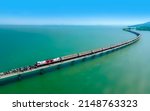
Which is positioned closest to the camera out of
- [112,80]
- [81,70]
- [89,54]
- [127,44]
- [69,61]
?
[112,80]

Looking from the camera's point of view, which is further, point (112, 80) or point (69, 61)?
point (69, 61)

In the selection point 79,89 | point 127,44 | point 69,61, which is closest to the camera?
point 79,89

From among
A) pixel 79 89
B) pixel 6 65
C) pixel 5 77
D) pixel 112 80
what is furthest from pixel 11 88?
pixel 112 80

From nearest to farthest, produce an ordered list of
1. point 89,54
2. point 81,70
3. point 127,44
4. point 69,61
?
point 81,70 < point 69,61 < point 89,54 < point 127,44

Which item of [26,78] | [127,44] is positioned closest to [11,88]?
[26,78]

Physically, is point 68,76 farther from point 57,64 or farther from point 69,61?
point 69,61

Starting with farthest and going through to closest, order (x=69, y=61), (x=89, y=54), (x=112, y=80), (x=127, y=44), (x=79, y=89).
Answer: (x=127, y=44), (x=89, y=54), (x=69, y=61), (x=112, y=80), (x=79, y=89)

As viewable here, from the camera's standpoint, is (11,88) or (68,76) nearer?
(11,88)

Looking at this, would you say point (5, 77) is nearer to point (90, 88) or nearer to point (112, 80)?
point (90, 88)
